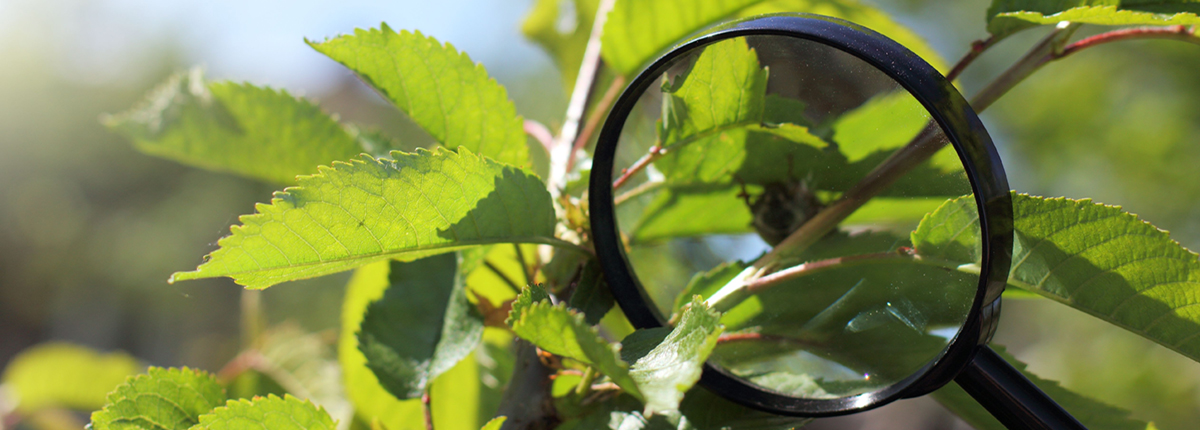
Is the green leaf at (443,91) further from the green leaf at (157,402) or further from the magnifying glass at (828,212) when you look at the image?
the green leaf at (157,402)

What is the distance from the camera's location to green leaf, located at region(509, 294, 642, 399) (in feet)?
0.59

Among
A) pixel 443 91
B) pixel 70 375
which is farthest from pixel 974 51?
pixel 70 375

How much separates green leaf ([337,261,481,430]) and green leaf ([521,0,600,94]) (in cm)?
25

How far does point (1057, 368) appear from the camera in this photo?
160cm

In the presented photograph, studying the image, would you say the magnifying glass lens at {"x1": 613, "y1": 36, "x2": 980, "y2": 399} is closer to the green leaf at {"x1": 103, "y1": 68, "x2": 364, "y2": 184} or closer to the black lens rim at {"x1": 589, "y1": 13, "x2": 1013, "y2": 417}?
the black lens rim at {"x1": 589, "y1": 13, "x2": 1013, "y2": 417}

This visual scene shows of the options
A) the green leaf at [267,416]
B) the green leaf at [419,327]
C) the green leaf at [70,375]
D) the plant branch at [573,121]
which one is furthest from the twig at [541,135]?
the green leaf at [70,375]

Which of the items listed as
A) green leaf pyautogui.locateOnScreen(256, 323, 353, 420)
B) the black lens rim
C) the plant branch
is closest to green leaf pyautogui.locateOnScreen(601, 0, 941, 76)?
the plant branch

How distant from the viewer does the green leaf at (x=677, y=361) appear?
0.17 metres

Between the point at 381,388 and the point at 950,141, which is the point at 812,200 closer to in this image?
the point at 950,141

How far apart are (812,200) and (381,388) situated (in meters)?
0.31

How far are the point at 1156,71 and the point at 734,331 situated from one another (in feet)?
5.78

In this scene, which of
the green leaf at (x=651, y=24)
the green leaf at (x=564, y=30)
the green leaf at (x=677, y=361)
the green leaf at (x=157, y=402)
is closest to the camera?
the green leaf at (x=677, y=361)

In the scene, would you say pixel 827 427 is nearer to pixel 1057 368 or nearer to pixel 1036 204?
pixel 1057 368

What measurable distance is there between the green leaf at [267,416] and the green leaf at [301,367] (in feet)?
1.12
